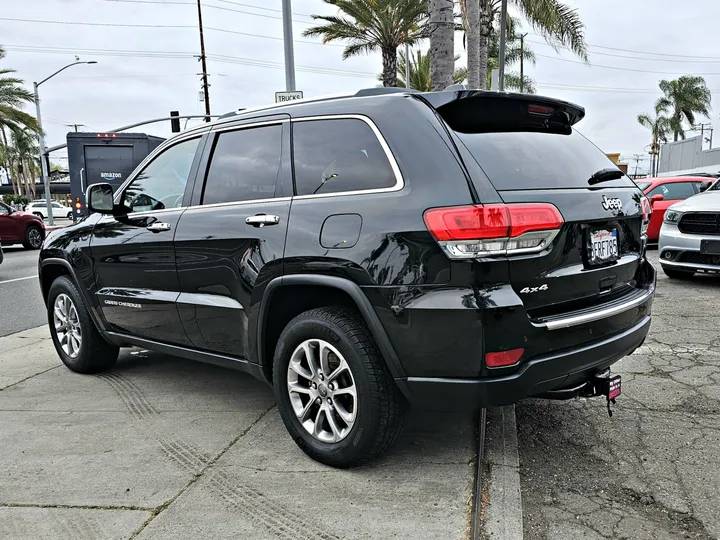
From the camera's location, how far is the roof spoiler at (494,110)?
2973 mm

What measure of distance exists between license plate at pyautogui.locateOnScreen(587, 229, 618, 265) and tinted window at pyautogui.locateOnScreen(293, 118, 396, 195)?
0.99m

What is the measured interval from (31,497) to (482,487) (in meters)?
2.15

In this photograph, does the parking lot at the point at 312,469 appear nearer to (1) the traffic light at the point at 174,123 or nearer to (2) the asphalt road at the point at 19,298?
(2) the asphalt road at the point at 19,298

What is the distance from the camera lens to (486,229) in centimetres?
257

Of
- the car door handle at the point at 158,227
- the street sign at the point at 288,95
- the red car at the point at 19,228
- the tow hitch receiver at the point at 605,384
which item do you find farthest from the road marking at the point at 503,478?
the red car at the point at 19,228

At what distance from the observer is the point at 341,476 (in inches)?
121

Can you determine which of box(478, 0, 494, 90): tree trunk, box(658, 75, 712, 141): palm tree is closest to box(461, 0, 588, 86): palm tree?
box(478, 0, 494, 90): tree trunk

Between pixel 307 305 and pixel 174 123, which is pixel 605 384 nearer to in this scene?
pixel 307 305

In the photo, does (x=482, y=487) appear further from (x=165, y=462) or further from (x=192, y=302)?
(x=192, y=302)

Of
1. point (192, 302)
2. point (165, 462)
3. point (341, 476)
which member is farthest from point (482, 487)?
point (192, 302)

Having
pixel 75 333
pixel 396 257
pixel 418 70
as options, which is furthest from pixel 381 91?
pixel 418 70

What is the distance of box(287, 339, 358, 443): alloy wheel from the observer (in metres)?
3.06

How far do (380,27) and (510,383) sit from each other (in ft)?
69.3

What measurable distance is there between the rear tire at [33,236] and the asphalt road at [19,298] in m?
3.05
